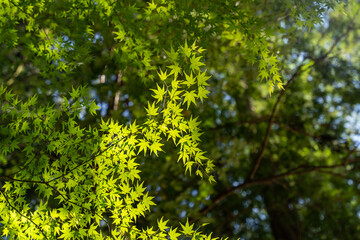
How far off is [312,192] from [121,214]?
528 centimetres

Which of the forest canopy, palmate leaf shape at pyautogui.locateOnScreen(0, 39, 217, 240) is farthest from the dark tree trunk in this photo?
palmate leaf shape at pyautogui.locateOnScreen(0, 39, 217, 240)

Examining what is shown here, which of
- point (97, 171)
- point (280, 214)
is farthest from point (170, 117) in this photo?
point (280, 214)

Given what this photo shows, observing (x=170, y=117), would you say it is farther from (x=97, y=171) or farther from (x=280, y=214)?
(x=280, y=214)

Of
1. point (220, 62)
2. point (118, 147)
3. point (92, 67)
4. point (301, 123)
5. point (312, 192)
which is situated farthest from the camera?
point (312, 192)

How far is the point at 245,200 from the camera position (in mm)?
5809

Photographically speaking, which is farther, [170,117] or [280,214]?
[280,214]

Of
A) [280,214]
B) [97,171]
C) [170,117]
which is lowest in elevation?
[280,214]

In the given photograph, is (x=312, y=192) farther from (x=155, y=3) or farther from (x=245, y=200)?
(x=155, y=3)

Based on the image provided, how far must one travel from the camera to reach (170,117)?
5.35ft

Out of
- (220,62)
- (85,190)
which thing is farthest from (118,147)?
(220,62)

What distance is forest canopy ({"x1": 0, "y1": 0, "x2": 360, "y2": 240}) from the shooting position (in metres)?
1.72

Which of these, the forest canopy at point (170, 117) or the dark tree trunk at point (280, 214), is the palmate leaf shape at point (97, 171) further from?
the dark tree trunk at point (280, 214)

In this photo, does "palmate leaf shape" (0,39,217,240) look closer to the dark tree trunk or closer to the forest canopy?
the forest canopy

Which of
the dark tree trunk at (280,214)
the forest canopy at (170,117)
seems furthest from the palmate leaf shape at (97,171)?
the dark tree trunk at (280,214)
